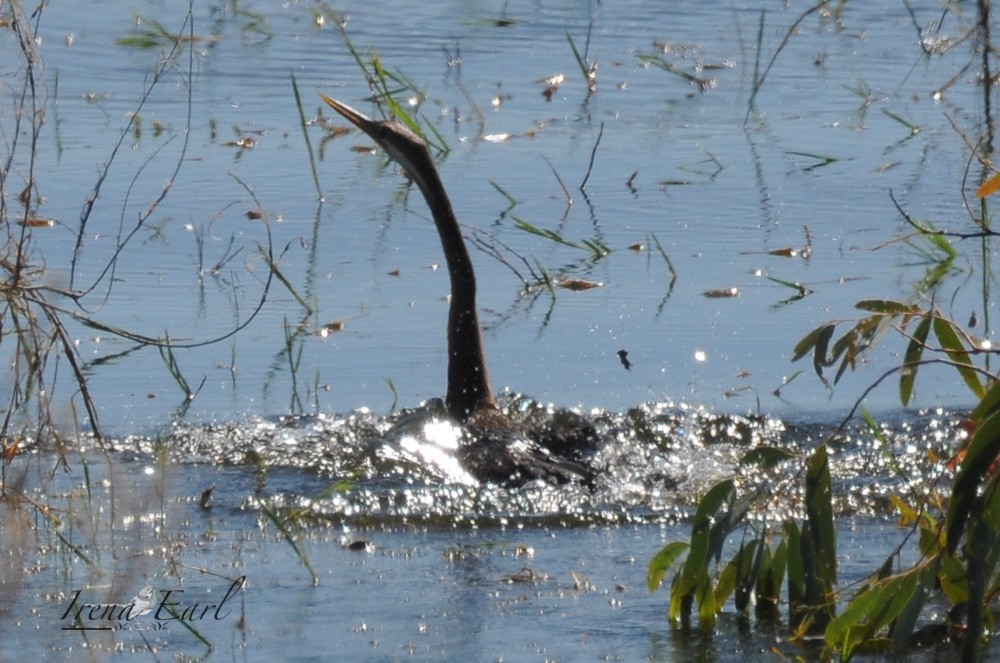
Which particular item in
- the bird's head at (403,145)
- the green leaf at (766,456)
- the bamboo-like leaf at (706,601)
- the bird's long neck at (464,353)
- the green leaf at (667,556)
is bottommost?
the bamboo-like leaf at (706,601)

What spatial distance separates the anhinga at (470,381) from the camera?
6.80 meters

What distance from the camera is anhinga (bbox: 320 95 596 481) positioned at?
680 centimetres

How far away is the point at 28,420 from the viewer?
232 inches

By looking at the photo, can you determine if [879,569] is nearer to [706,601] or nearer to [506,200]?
[706,601]

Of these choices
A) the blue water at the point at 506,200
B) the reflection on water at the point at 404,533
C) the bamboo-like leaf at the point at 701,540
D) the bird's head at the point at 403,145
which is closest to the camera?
the bamboo-like leaf at the point at 701,540

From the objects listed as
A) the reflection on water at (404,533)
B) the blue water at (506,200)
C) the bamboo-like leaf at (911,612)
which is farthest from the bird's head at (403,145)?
the bamboo-like leaf at (911,612)

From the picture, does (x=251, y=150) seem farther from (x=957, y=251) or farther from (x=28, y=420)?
(x=28, y=420)

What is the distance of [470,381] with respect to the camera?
24.3ft

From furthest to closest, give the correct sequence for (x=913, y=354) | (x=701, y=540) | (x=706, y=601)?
1. (x=913, y=354)
2. (x=706, y=601)
3. (x=701, y=540)

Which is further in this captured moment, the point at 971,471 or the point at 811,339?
the point at 811,339

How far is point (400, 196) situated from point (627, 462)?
11.7 ft

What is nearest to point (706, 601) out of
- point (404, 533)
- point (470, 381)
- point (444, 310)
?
point (404, 533)

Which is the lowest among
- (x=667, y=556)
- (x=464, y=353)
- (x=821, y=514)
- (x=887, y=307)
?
(x=667, y=556)

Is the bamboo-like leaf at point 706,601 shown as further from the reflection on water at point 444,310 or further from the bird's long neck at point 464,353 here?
the bird's long neck at point 464,353
